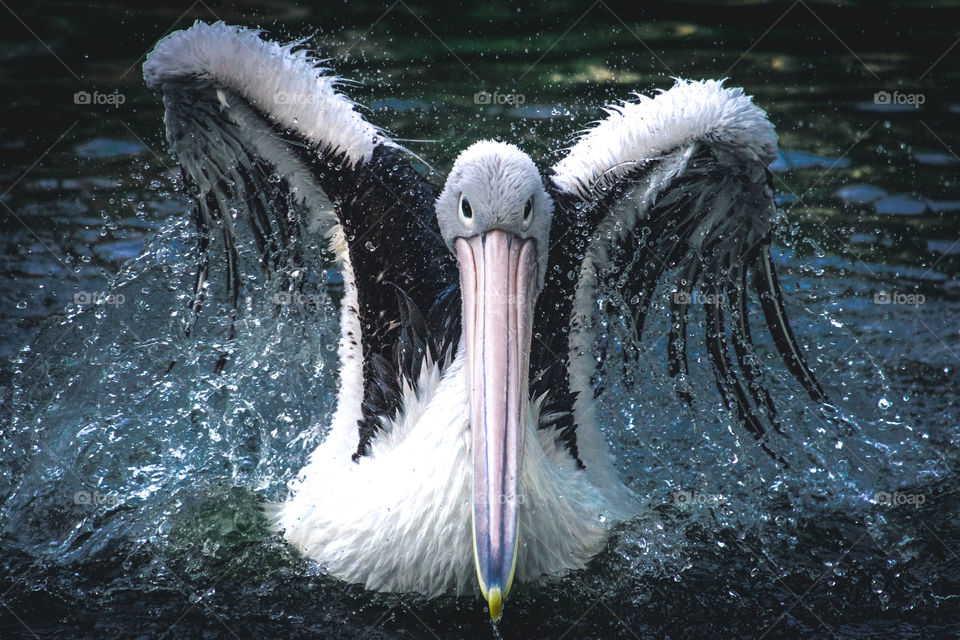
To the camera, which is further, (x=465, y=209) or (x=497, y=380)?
(x=465, y=209)

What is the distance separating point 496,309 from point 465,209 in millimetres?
377

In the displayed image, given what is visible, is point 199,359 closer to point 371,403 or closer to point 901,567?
point 371,403

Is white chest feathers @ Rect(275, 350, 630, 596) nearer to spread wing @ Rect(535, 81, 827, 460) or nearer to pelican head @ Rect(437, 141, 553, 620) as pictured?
pelican head @ Rect(437, 141, 553, 620)

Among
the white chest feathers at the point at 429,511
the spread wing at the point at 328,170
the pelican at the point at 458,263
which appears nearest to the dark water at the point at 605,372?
the white chest feathers at the point at 429,511

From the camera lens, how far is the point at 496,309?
327cm

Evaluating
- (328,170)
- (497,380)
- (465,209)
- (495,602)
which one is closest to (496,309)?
(497,380)

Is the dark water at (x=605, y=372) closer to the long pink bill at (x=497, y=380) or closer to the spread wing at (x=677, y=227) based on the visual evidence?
the spread wing at (x=677, y=227)

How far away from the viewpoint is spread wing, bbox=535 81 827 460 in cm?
384

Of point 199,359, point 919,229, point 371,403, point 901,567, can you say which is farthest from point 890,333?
point 199,359

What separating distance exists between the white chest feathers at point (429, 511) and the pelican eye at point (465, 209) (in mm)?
468

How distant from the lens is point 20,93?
754 cm

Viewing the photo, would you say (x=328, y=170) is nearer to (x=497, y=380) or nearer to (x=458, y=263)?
(x=458, y=263)

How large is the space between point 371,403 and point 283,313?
0.86 metres

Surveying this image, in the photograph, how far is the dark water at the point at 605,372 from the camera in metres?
3.71
